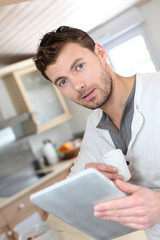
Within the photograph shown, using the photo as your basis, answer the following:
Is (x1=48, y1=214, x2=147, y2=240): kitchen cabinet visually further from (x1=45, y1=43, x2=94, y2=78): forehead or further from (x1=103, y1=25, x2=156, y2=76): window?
(x1=103, y1=25, x2=156, y2=76): window

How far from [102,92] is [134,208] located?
65 centimetres

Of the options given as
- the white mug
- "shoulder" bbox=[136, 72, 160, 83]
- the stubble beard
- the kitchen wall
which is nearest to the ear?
the stubble beard

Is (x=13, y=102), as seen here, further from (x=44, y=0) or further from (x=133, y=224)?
(x=133, y=224)

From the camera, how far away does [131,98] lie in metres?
1.22

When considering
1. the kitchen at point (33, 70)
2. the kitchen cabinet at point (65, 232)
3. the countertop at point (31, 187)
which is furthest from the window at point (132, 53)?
the kitchen cabinet at point (65, 232)

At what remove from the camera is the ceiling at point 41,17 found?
6.72 ft

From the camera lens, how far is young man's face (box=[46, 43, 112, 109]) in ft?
4.17

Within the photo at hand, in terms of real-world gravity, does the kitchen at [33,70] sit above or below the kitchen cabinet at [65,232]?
above

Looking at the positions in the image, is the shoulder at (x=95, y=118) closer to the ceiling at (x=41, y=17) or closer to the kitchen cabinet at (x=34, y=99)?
the ceiling at (x=41, y=17)

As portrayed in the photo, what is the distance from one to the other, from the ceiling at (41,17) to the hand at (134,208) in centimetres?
145

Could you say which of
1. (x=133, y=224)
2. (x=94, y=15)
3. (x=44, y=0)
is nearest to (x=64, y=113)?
(x=94, y=15)

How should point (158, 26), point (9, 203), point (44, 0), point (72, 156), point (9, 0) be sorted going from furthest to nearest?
point (72, 156) < point (158, 26) < point (9, 203) < point (44, 0) < point (9, 0)

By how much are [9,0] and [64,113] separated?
7.82ft

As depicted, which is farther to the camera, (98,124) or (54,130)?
(54,130)
